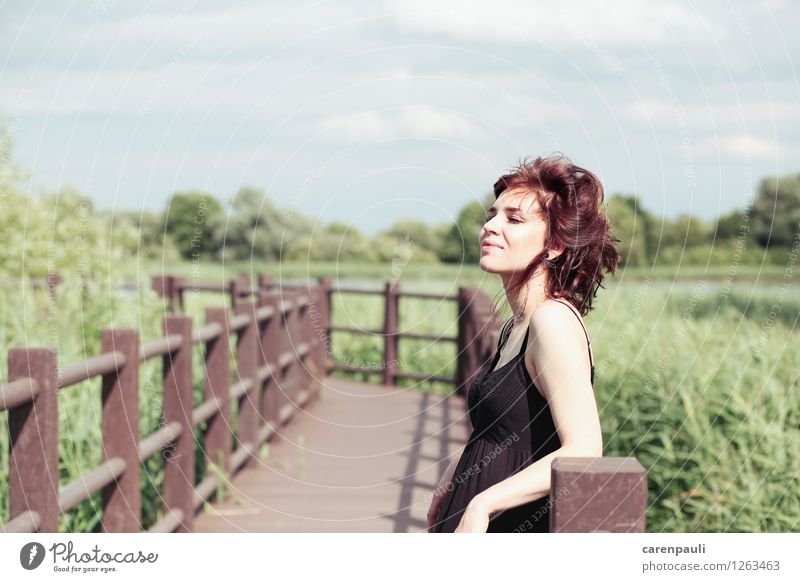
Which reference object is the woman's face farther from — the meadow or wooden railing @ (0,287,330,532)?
the meadow

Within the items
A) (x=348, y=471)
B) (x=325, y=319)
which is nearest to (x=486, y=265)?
(x=348, y=471)

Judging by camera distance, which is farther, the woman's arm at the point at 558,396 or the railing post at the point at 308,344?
the railing post at the point at 308,344

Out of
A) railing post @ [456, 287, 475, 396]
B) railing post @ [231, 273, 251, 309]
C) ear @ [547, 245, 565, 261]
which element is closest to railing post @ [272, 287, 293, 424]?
railing post @ [456, 287, 475, 396]

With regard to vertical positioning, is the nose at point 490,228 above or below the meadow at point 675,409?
above

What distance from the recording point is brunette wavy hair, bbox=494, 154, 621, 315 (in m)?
1.97

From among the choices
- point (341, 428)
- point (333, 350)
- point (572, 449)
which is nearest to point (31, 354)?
point (572, 449)

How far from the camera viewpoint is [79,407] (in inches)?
196

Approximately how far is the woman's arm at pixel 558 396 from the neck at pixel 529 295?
0.26 ft

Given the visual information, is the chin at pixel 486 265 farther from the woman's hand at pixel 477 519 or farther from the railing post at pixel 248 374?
the railing post at pixel 248 374

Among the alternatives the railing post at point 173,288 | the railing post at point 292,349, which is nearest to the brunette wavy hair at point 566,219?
the railing post at point 292,349

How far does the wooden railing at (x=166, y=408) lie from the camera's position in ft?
10.0
